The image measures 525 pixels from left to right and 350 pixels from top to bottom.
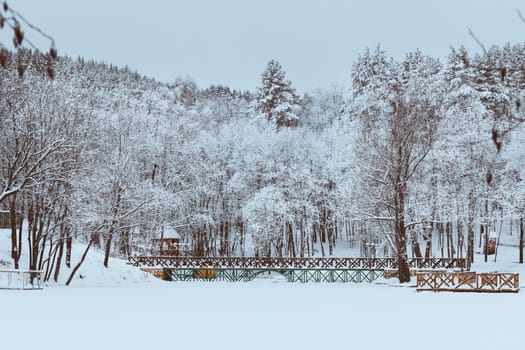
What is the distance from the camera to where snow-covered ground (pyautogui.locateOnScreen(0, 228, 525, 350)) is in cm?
1165

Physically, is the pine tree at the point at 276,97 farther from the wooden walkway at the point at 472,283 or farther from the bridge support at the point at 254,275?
the wooden walkway at the point at 472,283

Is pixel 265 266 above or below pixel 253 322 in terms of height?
below

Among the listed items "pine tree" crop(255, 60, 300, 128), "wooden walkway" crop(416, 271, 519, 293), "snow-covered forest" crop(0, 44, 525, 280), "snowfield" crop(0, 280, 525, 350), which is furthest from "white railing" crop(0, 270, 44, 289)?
"pine tree" crop(255, 60, 300, 128)

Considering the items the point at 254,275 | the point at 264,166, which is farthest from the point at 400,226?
the point at 264,166

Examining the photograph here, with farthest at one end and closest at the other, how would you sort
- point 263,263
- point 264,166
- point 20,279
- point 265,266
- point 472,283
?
point 264,166 < point 263,263 < point 265,266 < point 472,283 < point 20,279

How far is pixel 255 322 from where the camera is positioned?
15023mm

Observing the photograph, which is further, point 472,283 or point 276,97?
point 276,97

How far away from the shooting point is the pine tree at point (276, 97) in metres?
60.3

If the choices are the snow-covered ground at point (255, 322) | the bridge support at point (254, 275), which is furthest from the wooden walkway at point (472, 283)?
the bridge support at point (254, 275)

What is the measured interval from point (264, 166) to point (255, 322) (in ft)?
119

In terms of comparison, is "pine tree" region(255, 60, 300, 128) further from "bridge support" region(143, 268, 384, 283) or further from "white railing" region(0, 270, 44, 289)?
"white railing" region(0, 270, 44, 289)

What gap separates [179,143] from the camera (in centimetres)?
5188

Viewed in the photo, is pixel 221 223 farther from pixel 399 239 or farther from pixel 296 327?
pixel 296 327

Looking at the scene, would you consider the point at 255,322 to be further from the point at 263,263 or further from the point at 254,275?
the point at 254,275
